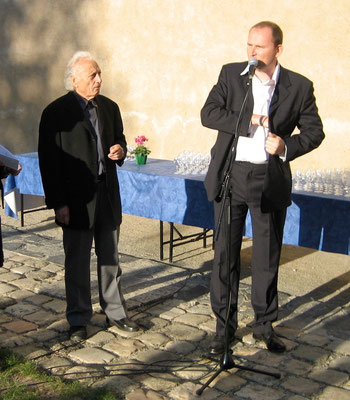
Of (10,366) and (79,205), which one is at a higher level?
(79,205)

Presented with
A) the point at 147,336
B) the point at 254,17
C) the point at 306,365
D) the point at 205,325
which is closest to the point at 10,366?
the point at 147,336

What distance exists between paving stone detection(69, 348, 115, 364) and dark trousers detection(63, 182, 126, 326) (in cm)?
29

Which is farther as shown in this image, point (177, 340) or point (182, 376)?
point (177, 340)

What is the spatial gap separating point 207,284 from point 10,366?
2377 mm

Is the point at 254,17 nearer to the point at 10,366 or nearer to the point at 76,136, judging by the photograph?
the point at 76,136

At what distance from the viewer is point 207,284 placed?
6.29 metres

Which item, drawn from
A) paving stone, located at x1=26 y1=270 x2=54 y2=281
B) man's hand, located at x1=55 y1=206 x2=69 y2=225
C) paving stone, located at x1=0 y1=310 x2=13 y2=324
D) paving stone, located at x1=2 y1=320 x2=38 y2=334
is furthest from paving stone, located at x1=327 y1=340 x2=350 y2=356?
paving stone, located at x1=26 y1=270 x2=54 y2=281

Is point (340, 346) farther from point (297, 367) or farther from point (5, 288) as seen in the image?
point (5, 288)

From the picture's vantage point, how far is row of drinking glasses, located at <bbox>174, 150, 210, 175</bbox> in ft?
22.6

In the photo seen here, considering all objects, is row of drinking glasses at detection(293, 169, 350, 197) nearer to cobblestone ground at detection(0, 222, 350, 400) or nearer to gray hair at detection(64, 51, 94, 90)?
cobblestone ground at detection(0, 222, 350, 400)

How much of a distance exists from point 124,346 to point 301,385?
1.28 meters

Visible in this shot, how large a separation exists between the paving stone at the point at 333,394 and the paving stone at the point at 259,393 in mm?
242

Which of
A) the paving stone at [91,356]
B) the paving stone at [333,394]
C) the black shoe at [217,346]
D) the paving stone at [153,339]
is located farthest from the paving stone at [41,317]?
the paving stone at [333,394]

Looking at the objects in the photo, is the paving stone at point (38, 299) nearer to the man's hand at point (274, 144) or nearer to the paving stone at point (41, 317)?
the paving stone at point (41, 317)
